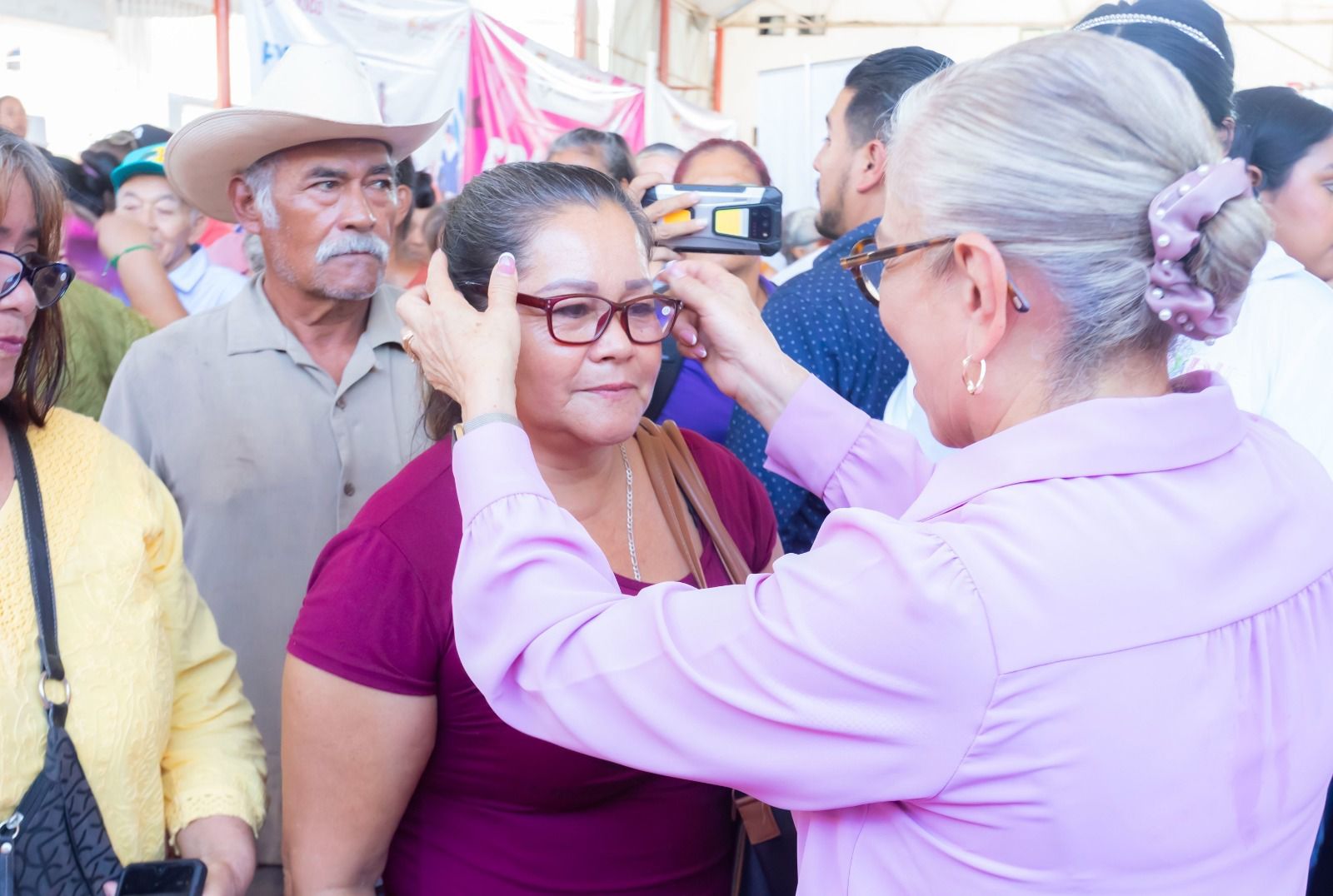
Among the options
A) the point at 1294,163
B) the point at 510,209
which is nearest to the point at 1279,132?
the point at 1294,163

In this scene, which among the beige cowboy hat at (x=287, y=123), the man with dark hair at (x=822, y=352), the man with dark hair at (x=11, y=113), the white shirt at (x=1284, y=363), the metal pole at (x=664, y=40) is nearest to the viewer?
the white shirt at (x=1284, y=363)

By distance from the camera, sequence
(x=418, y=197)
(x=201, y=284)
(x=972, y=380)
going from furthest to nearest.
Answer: (x=418, y=197)
(x=201, y=284)
(x=972, y=380)

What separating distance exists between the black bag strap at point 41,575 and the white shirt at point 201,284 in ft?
11.0

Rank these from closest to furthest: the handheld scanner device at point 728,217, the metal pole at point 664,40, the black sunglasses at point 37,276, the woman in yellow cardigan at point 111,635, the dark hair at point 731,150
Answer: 1. the woman in yellow cardigan at point 111,635
2. the black sunglasses at point 37,276
3. the handheld scanner device at point 728,217
4. the dark hair at point 731,150
5. the metal pole at point 664,40

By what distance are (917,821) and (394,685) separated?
0.78 metres

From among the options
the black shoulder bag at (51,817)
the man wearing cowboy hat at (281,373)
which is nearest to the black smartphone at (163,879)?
the black shoulder bag at (51,817)

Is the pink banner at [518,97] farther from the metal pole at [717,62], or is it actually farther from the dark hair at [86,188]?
the metal pole at [717,62]

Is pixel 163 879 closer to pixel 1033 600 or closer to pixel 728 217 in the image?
pixel 1033 600

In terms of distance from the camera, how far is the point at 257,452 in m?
2.56

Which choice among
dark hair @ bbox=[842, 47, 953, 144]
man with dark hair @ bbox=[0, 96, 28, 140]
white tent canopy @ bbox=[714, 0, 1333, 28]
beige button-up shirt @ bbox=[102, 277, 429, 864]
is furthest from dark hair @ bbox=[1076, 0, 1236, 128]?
white tent canopy @ bbox=[714, 0, 1333, 28]

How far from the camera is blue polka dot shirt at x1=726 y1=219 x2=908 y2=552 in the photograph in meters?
2.46

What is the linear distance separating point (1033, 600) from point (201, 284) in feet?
15.0

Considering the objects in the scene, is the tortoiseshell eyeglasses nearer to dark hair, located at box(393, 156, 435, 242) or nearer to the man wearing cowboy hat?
the man wearing cowboy hat

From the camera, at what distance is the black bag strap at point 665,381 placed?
293 centimetres
